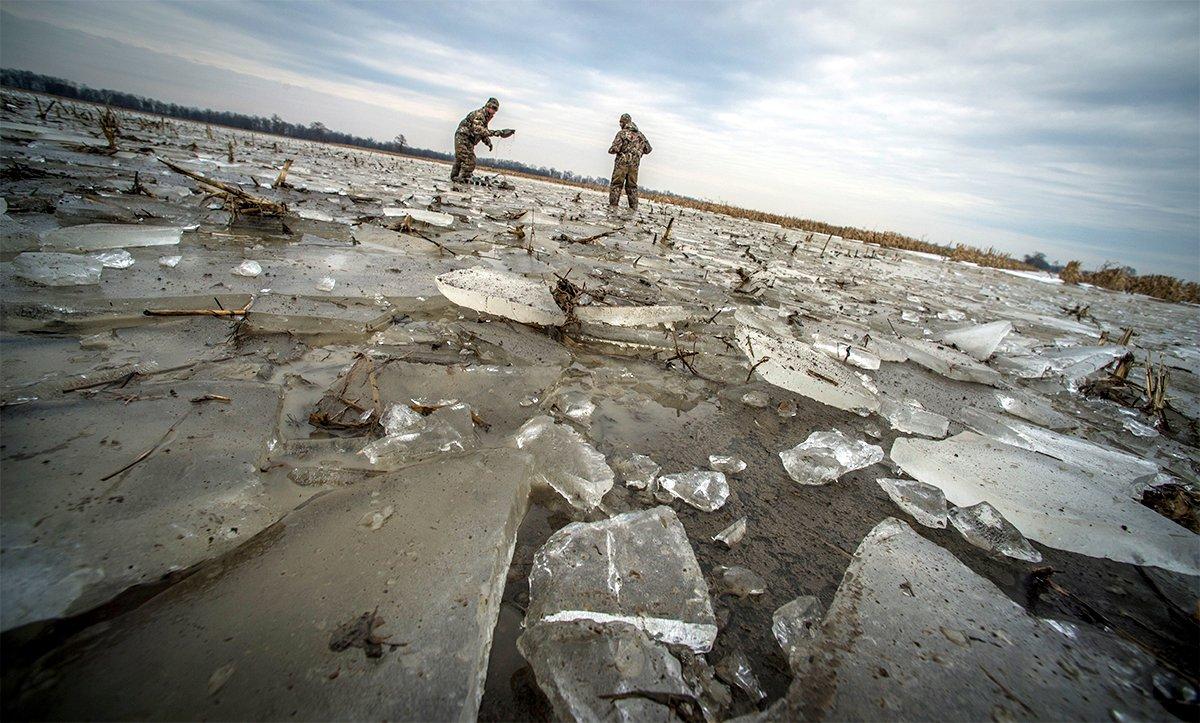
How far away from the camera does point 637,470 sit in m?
1.28

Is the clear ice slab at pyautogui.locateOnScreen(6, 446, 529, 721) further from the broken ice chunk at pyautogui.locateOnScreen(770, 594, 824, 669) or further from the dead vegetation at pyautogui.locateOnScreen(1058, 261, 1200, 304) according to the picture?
the dead vegetation at pyautogui.locateOnScreen(1058, 261, 1200, 304)

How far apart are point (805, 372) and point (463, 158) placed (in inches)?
454

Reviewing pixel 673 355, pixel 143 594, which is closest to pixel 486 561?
pixel 143 594

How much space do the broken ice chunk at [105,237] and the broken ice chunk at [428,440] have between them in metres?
2.55

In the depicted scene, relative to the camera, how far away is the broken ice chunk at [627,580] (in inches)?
32.8

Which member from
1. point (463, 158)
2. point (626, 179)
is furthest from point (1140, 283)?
point (463, 158)

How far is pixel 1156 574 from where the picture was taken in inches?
44.8

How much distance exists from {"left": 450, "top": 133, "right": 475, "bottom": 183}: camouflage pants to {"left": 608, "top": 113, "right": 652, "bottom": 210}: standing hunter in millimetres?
3681

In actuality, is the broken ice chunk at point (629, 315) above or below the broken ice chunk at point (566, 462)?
above

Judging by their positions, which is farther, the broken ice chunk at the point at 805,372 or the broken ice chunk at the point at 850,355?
the broken ice chunk at the point at 850,355

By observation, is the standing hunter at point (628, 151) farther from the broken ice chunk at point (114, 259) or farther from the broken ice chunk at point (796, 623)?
the broken ice chunk at point (796, 623)

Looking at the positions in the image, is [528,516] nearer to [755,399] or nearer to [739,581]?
[739,581]

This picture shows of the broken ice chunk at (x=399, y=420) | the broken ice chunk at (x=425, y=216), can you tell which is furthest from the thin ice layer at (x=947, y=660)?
the broken ice chunk at (x=425, y=216)

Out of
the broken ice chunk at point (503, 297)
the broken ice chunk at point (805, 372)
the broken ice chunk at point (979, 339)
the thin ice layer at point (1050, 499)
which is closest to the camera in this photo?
the thin ice layer at point (1050, 499)
